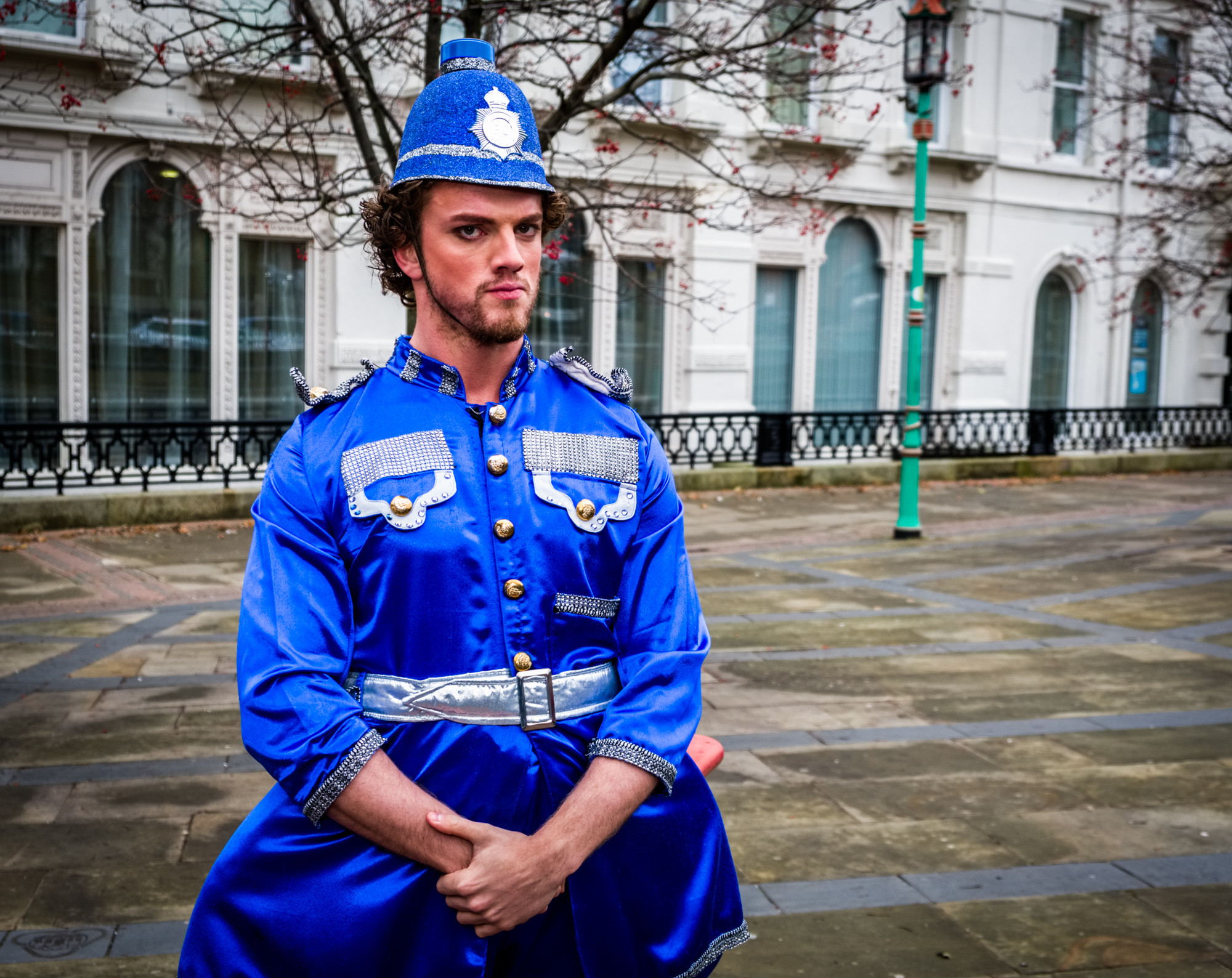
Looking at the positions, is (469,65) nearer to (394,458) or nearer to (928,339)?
(394,458)

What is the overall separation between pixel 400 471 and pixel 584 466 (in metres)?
0.32

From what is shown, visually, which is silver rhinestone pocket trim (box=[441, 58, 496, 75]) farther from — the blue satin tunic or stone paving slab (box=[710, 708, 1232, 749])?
stone paving slab (box=[710, 708, 1232, 749])

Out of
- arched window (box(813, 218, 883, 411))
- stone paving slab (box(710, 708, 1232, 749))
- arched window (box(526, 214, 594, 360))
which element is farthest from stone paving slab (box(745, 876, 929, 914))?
arched window (box(813, 218, 883, 411))

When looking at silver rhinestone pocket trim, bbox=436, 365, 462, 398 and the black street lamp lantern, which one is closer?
silver rhinestone pocket trim, bbox=436, 365, 462, 398

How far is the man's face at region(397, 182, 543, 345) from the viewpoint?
2100 mm

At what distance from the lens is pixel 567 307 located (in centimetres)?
1691

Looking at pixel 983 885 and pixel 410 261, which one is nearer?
pixel 410 261

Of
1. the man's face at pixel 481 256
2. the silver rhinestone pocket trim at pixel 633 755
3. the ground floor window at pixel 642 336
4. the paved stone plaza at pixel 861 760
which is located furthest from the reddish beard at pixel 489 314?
the ground floor window at pixel 642 336

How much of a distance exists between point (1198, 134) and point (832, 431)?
896cm

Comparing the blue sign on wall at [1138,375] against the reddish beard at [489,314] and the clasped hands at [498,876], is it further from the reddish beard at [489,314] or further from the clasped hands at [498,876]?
the clasped hands at [498,876]

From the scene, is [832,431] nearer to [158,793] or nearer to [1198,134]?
[1198,134]

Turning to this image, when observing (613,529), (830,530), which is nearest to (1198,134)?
(830,530)

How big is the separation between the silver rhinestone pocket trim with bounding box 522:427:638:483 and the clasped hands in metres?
0.62

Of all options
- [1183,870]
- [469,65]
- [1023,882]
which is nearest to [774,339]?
[1183,870]
